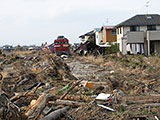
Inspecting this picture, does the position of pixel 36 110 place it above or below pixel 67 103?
above

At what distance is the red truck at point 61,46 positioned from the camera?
2422 centimetres

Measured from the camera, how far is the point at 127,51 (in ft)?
80.3

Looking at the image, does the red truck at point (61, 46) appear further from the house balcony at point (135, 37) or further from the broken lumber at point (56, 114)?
the broken lumber at point (56, 114)

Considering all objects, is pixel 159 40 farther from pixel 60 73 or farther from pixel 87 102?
pixel 87 102

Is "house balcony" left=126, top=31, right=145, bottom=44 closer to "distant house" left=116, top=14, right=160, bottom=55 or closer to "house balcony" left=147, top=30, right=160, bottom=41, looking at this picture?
"distant house" left=116, top=14, right=160, bottom=55

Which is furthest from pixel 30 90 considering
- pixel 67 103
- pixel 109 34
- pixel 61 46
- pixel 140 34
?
pixel 109 34

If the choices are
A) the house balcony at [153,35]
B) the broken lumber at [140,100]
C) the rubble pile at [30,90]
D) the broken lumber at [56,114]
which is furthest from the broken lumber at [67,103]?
the house balcony at [153,35]

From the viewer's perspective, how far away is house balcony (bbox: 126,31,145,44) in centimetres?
2031

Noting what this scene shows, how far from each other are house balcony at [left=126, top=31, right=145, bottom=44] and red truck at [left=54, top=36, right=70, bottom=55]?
7734 mm

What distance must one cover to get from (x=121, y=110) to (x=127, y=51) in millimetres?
20413

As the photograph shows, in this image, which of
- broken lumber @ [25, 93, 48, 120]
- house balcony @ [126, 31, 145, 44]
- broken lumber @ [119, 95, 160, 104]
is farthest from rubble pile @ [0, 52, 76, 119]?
house balcony @ [126, 31, 145, 44]

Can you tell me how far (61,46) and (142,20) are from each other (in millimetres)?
10340

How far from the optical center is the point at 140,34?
2050 centimetres

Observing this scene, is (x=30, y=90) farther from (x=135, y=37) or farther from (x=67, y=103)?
(x=135, y=37)
